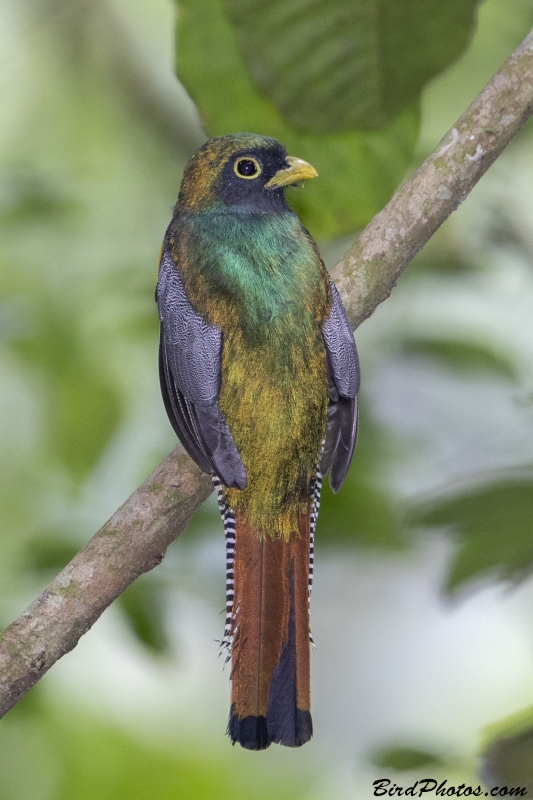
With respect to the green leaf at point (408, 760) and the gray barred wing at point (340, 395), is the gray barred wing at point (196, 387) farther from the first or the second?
the green leaf at point (408, 760)

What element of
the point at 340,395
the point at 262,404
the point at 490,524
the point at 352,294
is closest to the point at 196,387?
the point at 262,404

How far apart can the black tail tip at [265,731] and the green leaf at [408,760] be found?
249mm

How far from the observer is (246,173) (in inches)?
67.7

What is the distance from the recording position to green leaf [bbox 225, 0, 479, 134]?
1706mm

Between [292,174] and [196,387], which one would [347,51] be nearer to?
[292,174]

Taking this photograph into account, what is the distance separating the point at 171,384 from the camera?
1629mm

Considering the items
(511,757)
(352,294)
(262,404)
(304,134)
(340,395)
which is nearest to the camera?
(511,757)

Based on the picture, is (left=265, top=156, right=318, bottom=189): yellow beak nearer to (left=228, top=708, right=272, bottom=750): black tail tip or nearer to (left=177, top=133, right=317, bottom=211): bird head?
(left=177, top=133, right=317, bottom=211): bird head

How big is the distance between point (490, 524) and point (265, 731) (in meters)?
0.46

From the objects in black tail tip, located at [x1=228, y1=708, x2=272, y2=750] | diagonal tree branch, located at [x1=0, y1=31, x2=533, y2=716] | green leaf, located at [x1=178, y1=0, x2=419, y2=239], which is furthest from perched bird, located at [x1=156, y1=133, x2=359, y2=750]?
green leaf, located at [x1=178, y1=0, x2=419, y2=239]

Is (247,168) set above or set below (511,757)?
above

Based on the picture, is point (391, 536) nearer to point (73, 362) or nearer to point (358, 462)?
point (358, 462)

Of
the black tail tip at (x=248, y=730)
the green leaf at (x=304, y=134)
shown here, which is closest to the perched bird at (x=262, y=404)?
the black tail tip at (x=248, y=730)

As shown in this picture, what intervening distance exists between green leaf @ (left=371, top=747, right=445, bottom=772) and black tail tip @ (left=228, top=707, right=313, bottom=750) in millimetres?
249
